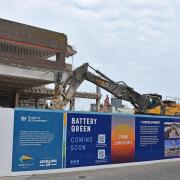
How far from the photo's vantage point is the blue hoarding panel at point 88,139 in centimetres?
1546

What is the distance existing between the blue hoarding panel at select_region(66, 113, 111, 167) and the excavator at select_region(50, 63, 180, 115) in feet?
30.4

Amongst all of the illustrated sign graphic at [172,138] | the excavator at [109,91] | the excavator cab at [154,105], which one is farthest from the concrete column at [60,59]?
the illustrated sign graphic at [172,138]

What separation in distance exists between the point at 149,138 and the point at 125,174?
4295mm

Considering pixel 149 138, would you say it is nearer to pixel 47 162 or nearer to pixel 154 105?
pixel 47 162

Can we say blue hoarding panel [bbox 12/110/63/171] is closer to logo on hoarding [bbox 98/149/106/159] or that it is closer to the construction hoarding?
the construction hoarding

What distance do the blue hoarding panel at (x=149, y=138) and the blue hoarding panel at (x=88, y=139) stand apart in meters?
1.93

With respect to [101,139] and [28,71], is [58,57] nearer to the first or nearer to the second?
[28,71]

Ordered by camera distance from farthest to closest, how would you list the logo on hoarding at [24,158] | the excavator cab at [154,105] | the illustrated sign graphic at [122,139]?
the excavator cab at [154,105] → the illustrated sign graphic at [122,139] → the logo on hoarding at [24,158]

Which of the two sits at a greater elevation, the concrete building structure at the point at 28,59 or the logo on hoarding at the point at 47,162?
the concrete building structure at the point at 28,59

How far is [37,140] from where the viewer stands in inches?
565

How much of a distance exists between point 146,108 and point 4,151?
55.7 ft

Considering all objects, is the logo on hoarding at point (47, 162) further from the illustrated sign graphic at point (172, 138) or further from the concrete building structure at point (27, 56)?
the concrete building structure at point (27, 56)

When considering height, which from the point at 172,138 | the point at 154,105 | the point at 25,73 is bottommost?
the point at 172,138

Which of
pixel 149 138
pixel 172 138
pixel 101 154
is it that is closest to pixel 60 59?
pixel 172 138
